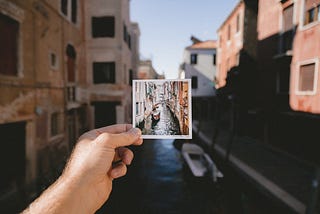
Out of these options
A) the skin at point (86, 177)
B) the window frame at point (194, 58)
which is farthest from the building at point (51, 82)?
the window frame at point (194, 58)

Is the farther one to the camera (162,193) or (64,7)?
(64,7)

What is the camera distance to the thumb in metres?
1.58

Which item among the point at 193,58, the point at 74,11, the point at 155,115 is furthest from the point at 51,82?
the point at 193,58

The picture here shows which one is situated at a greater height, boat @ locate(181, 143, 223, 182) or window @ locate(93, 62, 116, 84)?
window @ locate(93, 62, 116, 84)

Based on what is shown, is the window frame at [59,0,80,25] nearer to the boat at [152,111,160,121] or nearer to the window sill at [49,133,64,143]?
the window sill at [49,133,64,143]

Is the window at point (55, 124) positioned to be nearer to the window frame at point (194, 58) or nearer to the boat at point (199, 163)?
the boat at point (199, 163)

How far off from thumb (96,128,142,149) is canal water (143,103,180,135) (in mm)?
264

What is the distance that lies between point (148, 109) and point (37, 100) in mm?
7277

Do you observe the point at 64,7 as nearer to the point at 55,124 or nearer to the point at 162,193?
the point at 55,124

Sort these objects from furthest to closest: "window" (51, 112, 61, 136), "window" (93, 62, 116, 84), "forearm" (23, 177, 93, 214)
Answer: "window" (93, 62, 116, 84), "window" (51, 112, 61, 136), "forearm" (23, 177, 93, 214)

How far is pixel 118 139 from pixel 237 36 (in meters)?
16.6

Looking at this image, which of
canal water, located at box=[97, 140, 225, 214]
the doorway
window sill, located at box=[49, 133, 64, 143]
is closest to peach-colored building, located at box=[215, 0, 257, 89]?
canal water, located at box=[97, 140, 225, 214]

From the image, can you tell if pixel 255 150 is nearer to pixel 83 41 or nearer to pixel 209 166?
pixel 209 166

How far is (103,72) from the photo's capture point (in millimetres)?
13016
